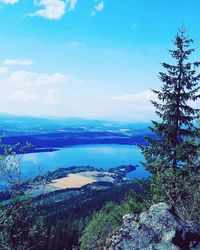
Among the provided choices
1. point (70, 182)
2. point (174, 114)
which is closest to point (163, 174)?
point (174, 114)

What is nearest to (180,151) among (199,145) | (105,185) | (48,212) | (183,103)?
(199,145)

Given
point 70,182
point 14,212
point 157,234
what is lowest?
point 70,182

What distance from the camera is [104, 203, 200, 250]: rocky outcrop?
11.0 metres

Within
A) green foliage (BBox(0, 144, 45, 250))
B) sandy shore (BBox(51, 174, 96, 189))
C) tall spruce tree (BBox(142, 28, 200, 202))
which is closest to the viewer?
green foliage (BBox(0, 144, 45, 250))

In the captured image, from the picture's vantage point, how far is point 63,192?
540ft

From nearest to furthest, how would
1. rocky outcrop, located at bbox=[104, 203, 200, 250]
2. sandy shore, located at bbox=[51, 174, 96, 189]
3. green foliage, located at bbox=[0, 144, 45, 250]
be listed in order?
rocky outcrop, located at bbox=[104, 203, 200, 250] → green foliage, located at bbox=[0, 144, 45, 250] → sandy shore, located at bbox=[51, 174, 96, 189]

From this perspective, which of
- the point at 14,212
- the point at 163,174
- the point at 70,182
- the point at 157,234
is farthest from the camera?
the point at 70,182

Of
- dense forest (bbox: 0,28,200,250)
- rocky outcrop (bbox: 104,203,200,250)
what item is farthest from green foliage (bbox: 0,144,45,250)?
rocky outcrop (bbox: 104,203,200,250)

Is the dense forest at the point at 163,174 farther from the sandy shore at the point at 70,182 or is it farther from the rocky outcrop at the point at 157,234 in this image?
the sandy shore at the point at 70,182

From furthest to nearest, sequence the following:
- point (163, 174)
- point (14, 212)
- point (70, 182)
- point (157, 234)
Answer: point (70, 182)
point (163, 174)
point (14, 212)
point (157, 234)

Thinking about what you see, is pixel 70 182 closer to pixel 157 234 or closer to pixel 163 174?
pixel 163 174

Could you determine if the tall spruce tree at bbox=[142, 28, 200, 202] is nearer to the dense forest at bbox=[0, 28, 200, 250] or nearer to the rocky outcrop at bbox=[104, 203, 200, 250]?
the dense forest at bbox=[0, 28, 200, 250]

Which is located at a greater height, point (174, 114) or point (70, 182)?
point (174, 114)

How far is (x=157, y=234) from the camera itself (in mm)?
11250
